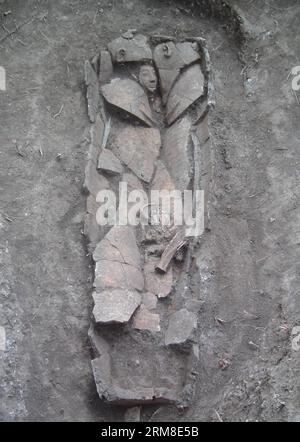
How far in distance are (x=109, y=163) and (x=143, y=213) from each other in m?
0.71

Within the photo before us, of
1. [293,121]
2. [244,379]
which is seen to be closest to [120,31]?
[293,121]

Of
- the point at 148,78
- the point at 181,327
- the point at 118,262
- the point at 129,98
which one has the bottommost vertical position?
the point at 181,327

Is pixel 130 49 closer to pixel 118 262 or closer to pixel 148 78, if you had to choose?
pixel 148 78

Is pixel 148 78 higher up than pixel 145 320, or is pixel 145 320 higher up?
pixel 148 78

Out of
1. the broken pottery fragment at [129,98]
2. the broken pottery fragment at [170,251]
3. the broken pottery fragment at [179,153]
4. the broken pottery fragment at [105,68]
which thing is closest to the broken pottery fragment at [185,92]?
the broken pottery fragment at [179,153]

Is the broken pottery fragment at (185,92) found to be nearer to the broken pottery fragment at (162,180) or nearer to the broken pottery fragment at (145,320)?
the broken pottery fragment at (162,180)

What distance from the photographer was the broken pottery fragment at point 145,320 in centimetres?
548

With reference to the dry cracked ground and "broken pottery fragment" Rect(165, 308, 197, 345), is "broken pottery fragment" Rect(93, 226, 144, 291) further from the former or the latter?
"broken pottery fragment" Rect(165, 308, 197, 345)

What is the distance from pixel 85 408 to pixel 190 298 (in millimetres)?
1411

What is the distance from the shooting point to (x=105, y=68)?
714cm

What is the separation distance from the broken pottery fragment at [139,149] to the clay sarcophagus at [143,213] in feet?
0.04

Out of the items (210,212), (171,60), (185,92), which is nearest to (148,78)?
(171,60)

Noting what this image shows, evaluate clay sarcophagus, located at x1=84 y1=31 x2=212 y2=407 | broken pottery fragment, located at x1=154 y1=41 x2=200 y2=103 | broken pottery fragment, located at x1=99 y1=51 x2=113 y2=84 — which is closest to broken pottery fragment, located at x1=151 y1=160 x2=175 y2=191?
clay sarcophagus, located at x1=84 y1=31 x2=212 y2=407

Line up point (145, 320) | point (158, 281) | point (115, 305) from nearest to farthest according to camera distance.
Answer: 1. point (115, 305)
2. point (145, 320)
3. point (158, 281)
